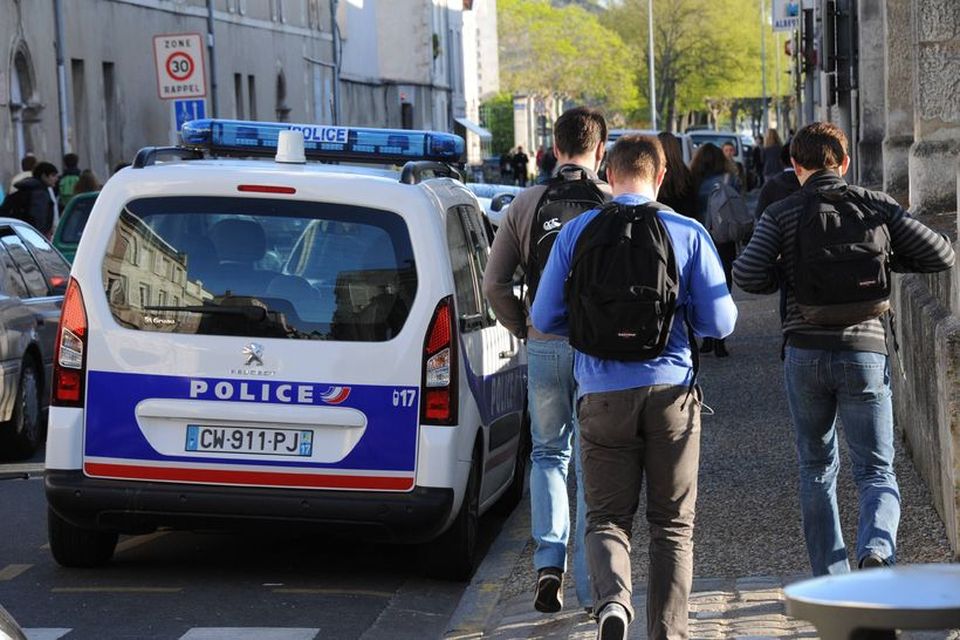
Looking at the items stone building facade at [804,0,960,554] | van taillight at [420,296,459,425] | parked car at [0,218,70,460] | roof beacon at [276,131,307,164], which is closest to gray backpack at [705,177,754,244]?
stone building facade at [804,0,960,554]

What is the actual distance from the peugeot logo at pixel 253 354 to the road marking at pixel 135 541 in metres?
1.64

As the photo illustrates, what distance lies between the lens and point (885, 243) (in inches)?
258

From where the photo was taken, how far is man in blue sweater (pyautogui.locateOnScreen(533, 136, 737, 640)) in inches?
235

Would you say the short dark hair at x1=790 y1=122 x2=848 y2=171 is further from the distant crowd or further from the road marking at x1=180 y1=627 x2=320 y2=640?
the distant crowd

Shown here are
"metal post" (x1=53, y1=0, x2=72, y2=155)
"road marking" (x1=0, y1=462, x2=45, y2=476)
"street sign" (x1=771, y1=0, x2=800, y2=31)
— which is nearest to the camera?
"road marking" (x1=0, y1=462, x2=45, y2=476)

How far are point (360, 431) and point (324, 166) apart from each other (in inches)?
55.6

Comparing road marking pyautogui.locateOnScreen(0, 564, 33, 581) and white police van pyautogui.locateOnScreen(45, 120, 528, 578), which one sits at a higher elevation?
white police van pyautogui.locateOnScreen(45, 120, 528, 578)

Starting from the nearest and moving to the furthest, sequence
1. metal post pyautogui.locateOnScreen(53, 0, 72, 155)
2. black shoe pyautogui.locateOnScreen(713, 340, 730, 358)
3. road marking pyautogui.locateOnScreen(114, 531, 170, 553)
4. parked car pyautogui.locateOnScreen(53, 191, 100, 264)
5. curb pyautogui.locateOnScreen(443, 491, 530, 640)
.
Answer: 1. curb pyautogui.locateOnScreen(443, 491, 530, 640)
2. road marking pyautogui.locateOnScreen(114, 531, 170, 553)
3. black shoe pyautogui.locateOnScreen(713, 340, 730, 358)
4. parked car pyautogui.locateOnScreen(53, 191, 100, 264)
5. metal post pyautogui.locateOnScreen(53, 0, 72, 155)

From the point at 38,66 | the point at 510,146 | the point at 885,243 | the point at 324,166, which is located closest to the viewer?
the point at 885,243

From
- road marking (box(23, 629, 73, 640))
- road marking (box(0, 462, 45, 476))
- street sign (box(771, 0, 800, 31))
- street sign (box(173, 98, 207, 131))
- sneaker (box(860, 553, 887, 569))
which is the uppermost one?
street sign (box(771, 0, 800, 31))

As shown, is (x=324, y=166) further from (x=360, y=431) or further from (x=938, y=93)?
(x=938, y=93)

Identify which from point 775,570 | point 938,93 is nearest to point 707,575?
point 775,570

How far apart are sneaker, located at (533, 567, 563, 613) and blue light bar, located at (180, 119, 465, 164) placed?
10.7 ft

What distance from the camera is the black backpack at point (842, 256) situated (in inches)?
257
